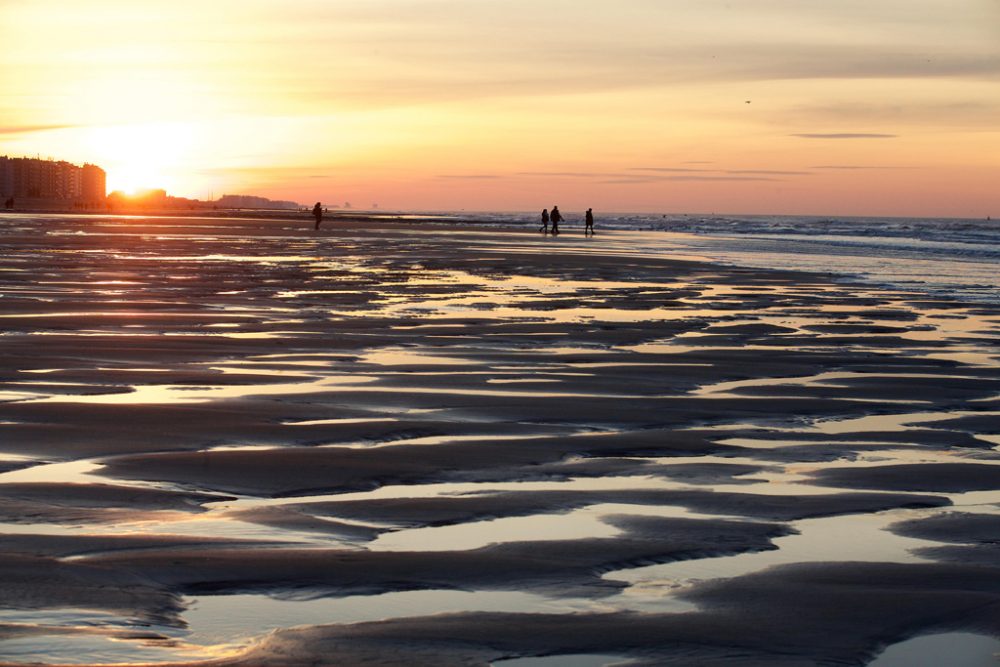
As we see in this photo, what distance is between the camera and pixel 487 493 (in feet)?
20.1

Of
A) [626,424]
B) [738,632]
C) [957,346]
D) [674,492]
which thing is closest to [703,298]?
[957,346]

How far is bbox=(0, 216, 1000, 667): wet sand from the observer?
409 cm

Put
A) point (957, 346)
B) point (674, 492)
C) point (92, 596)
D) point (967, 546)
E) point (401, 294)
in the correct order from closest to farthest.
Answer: point (92, 596) < point (967, 546) < point (674, 492) < point (957, 346) < point (401, 294)

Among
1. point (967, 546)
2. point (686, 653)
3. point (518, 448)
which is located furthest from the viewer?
point (518, 448)

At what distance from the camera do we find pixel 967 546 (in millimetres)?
5230

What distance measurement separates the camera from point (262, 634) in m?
3.97

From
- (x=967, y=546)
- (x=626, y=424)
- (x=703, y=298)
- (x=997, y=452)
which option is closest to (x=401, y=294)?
(x=703, y=298)

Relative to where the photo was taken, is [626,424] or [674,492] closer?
[674,492]

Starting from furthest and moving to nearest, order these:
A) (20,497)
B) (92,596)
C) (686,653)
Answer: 1. (20,497)
2. (92,596)
3. (686,653)

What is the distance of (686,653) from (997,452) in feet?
13.7

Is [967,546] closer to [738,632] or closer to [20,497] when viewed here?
[738,632]

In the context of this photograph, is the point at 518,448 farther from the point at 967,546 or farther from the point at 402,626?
the point at 402,626

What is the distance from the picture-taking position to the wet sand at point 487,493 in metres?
4.09

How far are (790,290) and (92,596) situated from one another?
19.0 m
